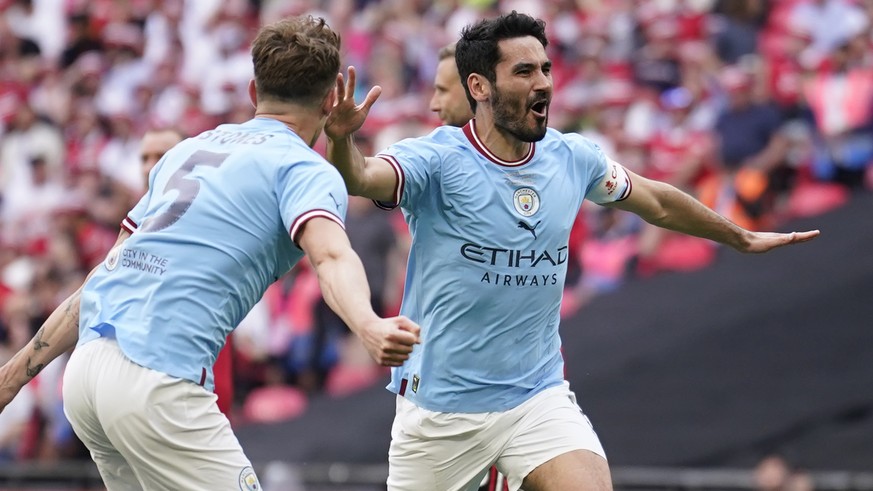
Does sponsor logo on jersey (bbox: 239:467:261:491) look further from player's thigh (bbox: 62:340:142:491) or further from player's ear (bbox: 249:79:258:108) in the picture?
Answer: player's ear (bbox: 249:79:258:108)

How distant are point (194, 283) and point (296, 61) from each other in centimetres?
90

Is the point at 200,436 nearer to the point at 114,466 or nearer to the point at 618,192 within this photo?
the point at 114,466

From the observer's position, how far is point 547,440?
6.38m

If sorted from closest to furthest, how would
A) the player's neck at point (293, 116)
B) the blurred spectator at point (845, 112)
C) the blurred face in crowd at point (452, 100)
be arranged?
the player's neck at point (293, 116)
the blurred face in crowd at point (452, 100)
the blurred spectator at point (845, 112)

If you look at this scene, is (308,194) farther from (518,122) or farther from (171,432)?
(518,122)

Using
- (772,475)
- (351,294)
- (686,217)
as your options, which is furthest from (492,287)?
(772,475)

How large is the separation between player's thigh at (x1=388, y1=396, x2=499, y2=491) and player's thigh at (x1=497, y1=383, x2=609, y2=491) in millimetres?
118

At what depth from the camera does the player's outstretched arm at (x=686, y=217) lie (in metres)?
7.02

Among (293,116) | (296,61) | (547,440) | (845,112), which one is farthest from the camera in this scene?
(845,112)

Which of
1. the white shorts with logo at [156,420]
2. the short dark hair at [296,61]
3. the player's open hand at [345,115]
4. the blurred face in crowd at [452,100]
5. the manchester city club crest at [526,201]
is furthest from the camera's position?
the blurred face in crowd at [452,100]

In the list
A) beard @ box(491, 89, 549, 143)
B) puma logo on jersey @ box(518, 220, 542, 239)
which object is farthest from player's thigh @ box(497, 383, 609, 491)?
beard @ box(491, 89, 549, 143)

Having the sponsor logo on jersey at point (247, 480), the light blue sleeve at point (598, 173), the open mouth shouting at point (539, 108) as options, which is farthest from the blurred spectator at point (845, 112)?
the sponsor logo on jersey at point (247, 480)

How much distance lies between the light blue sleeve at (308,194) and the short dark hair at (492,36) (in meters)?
1.65

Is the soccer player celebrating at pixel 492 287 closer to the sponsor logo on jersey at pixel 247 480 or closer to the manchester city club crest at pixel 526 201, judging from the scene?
the manchester city club crest at pixel 526 201
